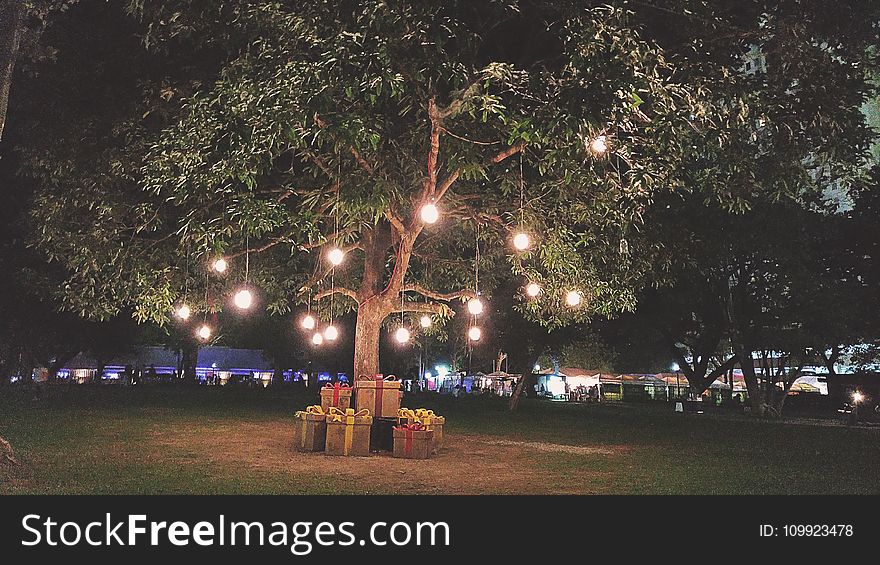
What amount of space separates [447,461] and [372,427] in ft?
5.10

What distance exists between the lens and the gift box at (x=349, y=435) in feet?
41.4

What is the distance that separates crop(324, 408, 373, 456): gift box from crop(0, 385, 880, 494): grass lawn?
412 mm

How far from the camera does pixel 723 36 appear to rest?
10.4 meters

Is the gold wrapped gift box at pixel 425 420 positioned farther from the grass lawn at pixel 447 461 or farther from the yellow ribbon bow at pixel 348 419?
the yellow ribbon bow at pixel 348 419

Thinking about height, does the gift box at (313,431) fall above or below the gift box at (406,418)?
below

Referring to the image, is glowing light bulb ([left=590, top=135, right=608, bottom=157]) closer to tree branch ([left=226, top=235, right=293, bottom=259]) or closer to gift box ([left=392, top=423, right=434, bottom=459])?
gift box ([left=392, top=423, right=434, bottom=459])

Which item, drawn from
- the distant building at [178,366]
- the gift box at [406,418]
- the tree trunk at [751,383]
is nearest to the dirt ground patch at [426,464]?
the gift box at [406,418]

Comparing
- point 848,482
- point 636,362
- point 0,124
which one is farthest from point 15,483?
point 636,362

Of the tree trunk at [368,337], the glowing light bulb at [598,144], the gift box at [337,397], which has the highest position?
the glowing light bulb at [598,144]

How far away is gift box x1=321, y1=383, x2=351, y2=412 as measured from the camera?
14.4 meters

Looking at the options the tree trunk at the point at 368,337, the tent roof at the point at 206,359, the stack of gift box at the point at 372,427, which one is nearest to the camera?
the stack of gift box at the point at 372,427

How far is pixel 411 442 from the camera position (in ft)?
40.9

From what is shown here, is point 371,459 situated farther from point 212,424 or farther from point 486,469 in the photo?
point 212,424

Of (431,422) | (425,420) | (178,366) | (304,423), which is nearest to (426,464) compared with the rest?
(425,420)
